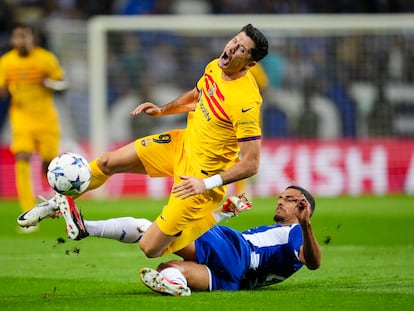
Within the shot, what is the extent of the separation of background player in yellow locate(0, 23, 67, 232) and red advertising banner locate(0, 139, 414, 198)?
16.9 ft

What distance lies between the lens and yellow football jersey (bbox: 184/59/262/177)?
863 cm

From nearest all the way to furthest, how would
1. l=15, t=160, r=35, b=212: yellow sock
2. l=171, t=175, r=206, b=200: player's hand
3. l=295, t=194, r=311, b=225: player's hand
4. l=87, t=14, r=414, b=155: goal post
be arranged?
l=295, t=194, r=311, b=225: player's hand < l=171, t=175, r=206, b=200: player's hand < l=15, t=160, r=35, b=212: yellow sock < l=87, t=14, r=414, b=155: goal post

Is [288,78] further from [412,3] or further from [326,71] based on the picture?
[412,3]

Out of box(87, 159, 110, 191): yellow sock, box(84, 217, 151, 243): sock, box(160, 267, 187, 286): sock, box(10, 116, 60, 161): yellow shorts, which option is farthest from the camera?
box(10, 116, 60, 161): yellow shorts

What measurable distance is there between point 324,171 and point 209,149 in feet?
39.9

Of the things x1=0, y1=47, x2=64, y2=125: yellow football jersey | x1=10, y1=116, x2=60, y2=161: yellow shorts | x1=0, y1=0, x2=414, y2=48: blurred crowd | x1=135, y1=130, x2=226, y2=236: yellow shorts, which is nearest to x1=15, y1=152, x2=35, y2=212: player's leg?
x1=10, y1=116, x2=60, y2=161: yellow shorts

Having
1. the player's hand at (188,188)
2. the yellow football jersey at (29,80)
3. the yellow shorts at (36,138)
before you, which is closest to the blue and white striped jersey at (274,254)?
the player's hand at (188,188)

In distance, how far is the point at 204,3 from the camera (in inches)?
958

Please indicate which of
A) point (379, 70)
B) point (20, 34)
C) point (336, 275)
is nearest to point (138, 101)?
point (379, 70)

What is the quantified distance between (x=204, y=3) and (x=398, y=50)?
4811mm

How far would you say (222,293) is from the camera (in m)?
8.60

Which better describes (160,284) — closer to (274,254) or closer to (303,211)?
(274,254)

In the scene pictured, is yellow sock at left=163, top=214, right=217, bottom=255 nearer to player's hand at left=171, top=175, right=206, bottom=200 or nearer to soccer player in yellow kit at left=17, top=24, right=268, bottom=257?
soccer player in yellow kit at left=17, top=24, right=268, bottom=257

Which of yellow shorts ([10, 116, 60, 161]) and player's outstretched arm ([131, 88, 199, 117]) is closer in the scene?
player's outstretched arm ([131, 88, 199, 117])
